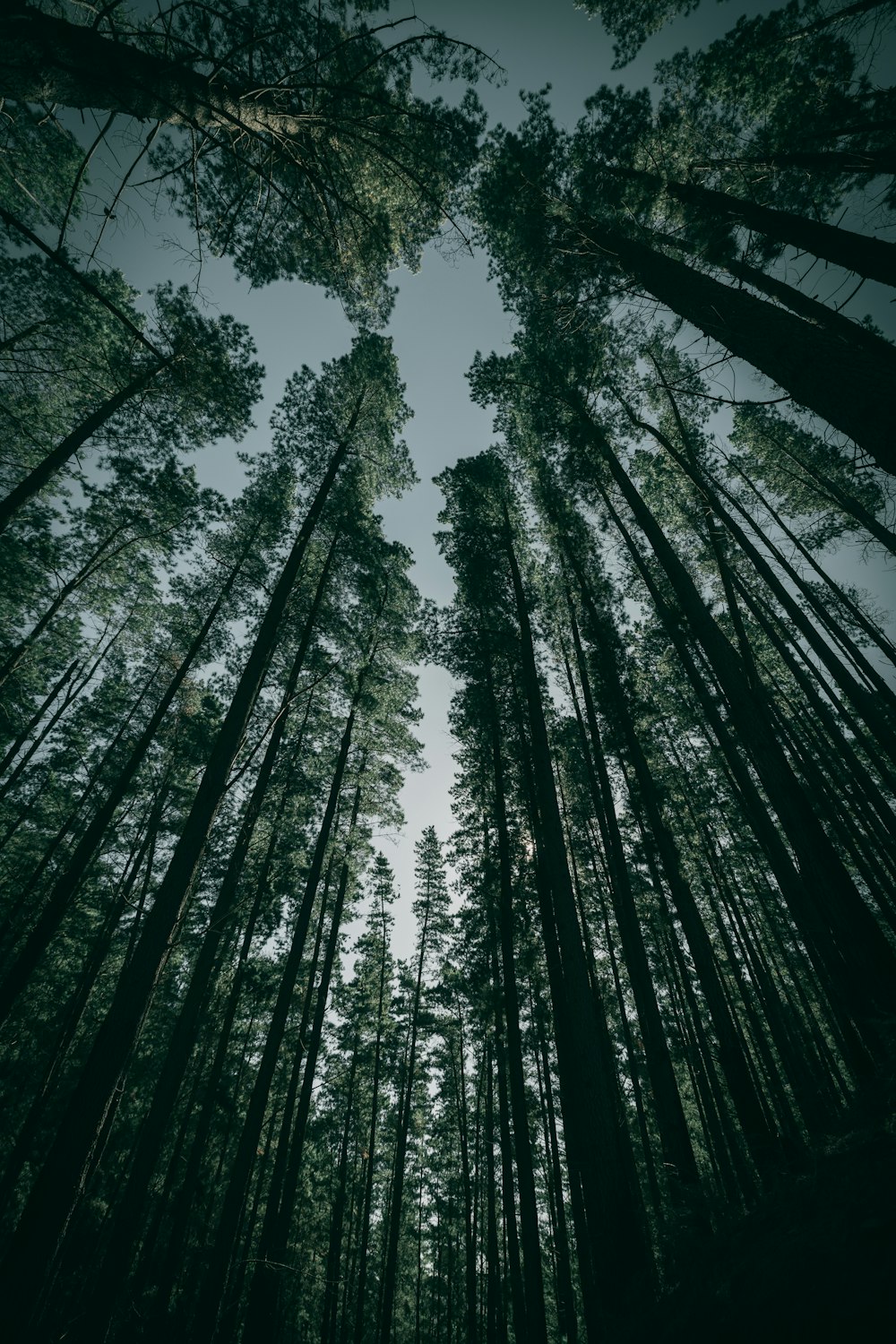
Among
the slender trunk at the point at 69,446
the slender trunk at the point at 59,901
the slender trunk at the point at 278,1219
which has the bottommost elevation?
the slender trunk at the point at 278,1219


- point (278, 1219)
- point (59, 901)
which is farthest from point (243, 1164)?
point (59, 901)

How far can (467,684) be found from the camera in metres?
12.5

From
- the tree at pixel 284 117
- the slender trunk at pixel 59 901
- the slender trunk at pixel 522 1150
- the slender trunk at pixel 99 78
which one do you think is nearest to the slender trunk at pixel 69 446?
the slender trunk at pixel 59 901

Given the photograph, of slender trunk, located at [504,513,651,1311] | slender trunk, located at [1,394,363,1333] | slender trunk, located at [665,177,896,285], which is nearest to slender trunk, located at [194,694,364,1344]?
slender trunk, located at [1,394,363,1333]

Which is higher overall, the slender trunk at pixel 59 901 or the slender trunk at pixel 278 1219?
the slender trunk at pixel 59 901

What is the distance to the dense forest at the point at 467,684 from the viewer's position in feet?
11.5

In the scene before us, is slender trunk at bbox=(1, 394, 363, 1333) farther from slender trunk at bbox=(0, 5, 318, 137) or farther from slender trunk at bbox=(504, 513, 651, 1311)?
slender trunk at bbox=(0, 5, 318, 137)

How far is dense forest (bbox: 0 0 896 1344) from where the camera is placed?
11.5 ft

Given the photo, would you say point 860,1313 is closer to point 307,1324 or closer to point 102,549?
point 102,549

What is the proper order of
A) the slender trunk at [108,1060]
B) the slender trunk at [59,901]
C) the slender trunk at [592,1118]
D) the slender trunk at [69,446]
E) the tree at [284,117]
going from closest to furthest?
the tree at [284,117], the slender trunk at [108,1060], the slender trunk at [592,1118], the slender trunk at [69,446], the slender trunk at [59,901]

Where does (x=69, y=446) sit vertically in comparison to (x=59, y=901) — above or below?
above

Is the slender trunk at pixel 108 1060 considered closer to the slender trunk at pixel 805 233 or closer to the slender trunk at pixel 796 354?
the slender trunk at pixel 796 354

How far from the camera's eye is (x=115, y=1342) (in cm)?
674

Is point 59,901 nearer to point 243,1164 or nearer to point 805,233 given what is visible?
point 243,1164
